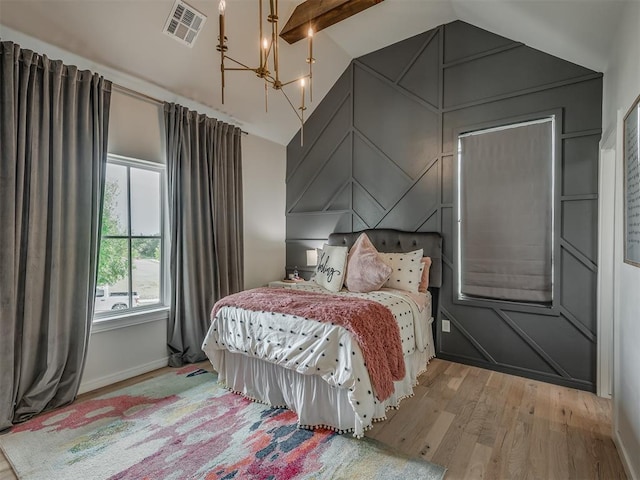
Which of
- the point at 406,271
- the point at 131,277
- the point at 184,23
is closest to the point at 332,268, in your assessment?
the point at 406,271

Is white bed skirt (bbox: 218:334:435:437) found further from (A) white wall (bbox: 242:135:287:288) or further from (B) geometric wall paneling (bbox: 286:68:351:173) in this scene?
(B) geometric wall paneling (bbox: 286:68:351:173)

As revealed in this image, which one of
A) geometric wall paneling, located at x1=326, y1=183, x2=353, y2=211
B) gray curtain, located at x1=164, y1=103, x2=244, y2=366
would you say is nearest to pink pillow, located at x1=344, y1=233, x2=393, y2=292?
geometric wall paneling, located at x1=326, y1=183, x2=353, y2=211

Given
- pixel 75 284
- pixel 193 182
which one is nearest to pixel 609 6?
A: pixel 193 182

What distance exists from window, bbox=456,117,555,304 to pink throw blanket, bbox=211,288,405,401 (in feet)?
4.50

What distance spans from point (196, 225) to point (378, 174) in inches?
83.8

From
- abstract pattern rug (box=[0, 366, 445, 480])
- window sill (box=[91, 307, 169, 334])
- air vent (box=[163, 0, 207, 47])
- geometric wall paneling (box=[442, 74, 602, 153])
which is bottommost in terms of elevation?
abstract pattern rug (box=[0, 366, 445, 480])

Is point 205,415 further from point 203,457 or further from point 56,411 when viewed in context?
point 56,411

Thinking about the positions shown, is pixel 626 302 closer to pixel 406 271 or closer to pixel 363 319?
pixel 363 319

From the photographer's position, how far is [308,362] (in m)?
2.06

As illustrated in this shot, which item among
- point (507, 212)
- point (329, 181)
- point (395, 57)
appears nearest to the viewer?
point (507, 212)

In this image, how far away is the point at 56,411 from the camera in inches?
93.4

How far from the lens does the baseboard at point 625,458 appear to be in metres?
1.61

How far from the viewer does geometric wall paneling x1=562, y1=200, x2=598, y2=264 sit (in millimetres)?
2637

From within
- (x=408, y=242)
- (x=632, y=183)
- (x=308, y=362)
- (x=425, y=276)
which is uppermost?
(x=632, y=183)
